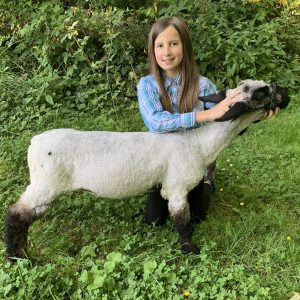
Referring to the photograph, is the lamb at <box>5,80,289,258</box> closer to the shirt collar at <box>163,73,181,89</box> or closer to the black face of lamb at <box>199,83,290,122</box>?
the black face of lamb at <box>199,83,290,122</box>

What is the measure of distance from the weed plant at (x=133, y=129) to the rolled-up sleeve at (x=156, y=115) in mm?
869

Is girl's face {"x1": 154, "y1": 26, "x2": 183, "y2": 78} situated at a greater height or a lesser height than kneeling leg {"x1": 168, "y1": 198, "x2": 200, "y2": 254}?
greater

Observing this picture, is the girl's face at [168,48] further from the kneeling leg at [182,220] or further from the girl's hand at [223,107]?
the kneeling leg at [182,220]

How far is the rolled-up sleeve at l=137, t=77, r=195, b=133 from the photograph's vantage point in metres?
2.58

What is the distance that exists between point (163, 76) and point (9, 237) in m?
1.50

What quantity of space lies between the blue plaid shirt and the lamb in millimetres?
106

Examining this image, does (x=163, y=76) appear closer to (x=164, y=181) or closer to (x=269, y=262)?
(x=164, y=181)

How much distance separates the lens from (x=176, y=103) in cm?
287

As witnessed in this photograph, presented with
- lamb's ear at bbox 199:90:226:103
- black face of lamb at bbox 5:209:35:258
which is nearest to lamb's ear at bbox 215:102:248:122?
lamb's ear at bbox 199:90:226:103

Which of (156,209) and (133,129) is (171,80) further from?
(133,129)

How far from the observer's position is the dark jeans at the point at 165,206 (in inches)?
124

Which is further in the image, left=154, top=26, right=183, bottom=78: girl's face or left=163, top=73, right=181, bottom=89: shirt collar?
left=163, top=73, right=181, bottom=89: shirt collar

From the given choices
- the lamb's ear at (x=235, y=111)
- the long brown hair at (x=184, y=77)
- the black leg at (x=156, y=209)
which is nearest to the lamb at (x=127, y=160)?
the lamb's ear at (x=235, y=111)

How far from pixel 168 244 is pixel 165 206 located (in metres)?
0.35
